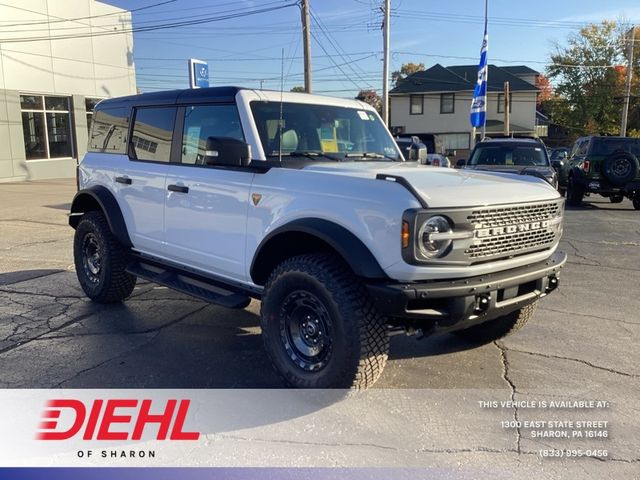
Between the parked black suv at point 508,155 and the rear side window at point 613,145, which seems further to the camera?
the rear side window at point 613,145

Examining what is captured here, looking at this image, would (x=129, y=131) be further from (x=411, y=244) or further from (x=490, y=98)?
(x=490, y=98)

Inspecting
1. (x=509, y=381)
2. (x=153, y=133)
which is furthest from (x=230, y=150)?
(x=509, y=381)

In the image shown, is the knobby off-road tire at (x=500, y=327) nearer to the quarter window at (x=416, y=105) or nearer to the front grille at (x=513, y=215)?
the front grille at (x=513, y=215)

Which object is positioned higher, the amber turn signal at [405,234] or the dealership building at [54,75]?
the dealership building at [54,75]

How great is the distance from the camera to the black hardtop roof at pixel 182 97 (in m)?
4.30

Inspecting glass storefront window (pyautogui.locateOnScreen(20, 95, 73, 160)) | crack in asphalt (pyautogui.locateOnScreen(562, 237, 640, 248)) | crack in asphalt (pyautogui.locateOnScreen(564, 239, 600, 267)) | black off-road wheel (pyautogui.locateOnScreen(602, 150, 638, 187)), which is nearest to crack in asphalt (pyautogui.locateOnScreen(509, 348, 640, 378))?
crack in asphalt (pyautogui.locateOnScreen(564, 239, 600, 267))

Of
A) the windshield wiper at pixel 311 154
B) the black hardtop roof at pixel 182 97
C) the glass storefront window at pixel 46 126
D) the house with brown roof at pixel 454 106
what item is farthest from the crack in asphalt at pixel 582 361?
the house with brown roof at pixel 454 106

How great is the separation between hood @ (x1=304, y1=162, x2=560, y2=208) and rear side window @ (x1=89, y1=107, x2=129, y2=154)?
8.27 ft

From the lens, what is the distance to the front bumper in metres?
3.08

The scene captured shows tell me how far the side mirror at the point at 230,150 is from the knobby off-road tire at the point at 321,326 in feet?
2.58

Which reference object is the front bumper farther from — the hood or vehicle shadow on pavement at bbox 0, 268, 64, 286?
vehicle shadow on pavement at bbox 0, 268, 64, 286

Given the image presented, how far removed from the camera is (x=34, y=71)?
68.2 ft

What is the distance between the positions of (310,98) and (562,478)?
132 inches

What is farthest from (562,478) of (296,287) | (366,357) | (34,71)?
(34,71)
